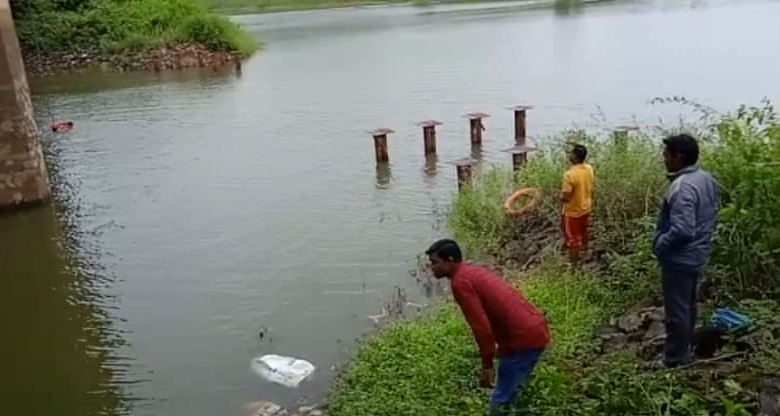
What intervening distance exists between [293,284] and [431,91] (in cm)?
1485

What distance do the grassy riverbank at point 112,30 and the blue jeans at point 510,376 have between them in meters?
31.7

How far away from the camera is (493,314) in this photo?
5.80m

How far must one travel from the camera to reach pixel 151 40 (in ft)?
121

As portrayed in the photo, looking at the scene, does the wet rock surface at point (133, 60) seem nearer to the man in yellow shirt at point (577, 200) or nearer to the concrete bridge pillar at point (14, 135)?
the concrete bridge pillar at point (14, 135)

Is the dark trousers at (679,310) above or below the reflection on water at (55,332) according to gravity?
above

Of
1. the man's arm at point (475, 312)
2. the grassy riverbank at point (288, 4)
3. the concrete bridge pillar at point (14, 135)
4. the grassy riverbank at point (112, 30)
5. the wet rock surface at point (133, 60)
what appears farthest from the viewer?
the grassy riverbank at point (288, 4)

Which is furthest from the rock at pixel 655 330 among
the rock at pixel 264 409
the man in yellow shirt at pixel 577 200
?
the rock at pixel 264 409

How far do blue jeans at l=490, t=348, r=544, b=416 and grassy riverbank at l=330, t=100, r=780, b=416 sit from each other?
0.60 ft

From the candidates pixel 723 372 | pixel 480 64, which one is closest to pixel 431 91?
pixel 480 64

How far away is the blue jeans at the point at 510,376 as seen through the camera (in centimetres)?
596

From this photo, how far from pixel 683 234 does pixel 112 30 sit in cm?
3582

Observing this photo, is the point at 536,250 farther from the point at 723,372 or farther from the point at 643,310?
the point at 723,372

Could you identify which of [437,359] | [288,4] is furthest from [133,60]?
[288,4]

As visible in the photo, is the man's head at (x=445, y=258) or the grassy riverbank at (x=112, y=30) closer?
the man's head at (x=445, y=258)
